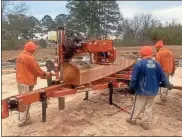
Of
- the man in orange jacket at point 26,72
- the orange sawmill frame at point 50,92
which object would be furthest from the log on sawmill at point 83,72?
the man in orange jacket at point 26,72

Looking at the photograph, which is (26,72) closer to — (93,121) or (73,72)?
(73,72)

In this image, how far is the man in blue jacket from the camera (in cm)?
611

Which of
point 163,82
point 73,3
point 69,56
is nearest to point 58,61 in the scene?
point 69,56

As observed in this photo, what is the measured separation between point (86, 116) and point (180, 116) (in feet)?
7.23

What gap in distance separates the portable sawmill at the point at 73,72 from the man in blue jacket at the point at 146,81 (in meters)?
1.08

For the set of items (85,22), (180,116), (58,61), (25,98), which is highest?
(85,22)

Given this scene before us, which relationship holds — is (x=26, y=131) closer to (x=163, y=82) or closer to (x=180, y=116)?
(x=163, y=82)

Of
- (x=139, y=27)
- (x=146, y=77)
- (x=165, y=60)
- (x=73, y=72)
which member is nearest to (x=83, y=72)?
(x=73, y=72)

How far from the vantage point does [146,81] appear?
6.13m

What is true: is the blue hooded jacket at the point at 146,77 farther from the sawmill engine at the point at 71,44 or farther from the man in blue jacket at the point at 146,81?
the sawmill engine at the point at 71,44

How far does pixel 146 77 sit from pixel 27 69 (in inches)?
96.1

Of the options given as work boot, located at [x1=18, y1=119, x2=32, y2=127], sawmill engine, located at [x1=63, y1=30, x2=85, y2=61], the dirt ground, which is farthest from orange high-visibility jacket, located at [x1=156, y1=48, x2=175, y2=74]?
work boot, located at [x1=18, y1=119, x2=32, y2=127]

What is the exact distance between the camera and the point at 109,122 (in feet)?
21.5

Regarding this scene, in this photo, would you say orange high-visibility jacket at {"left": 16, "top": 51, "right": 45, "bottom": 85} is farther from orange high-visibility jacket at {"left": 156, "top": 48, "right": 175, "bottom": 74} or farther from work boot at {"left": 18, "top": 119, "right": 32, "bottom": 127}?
orange high-visibility jacket at {"left": 156, "top": 48, "right": 175, "bottom": 74}
